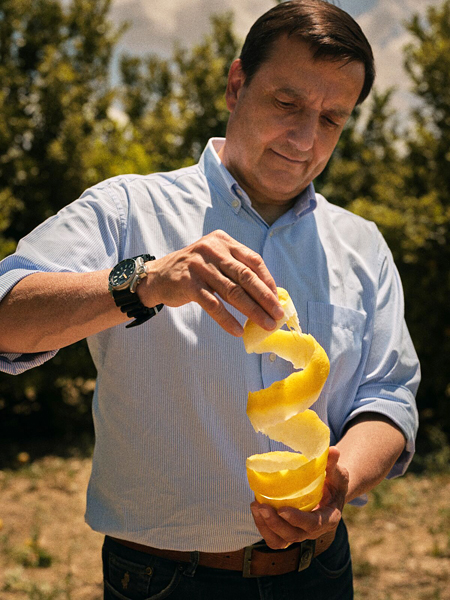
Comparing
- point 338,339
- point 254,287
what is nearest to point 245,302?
point 254,287

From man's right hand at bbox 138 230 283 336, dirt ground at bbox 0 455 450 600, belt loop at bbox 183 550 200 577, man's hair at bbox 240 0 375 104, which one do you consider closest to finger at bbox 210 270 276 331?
man's right hand at bbox 138 230 283 336

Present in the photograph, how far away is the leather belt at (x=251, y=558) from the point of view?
190 centimetres

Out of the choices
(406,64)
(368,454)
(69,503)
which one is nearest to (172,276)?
(368,454)

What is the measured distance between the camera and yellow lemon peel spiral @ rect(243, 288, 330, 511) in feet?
4.86

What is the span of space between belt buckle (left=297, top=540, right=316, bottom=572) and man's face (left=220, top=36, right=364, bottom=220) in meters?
1.21

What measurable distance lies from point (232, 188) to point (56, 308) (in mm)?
857

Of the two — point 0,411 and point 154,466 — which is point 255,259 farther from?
point 0,411

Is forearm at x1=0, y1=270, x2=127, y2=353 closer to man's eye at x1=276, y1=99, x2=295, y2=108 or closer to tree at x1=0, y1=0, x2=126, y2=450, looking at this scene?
man's eye at x1=276, y1=99, x2=295, y2=108

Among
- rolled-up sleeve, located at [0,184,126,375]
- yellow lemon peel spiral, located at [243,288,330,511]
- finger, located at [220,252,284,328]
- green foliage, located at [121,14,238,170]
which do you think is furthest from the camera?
green foliage, located at [121,14,238,170]

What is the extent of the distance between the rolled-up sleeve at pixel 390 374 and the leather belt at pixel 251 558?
1.59ft

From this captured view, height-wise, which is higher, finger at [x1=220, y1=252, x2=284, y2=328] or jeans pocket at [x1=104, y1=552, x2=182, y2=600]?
finger at [x1=220, y1=252, x2=284, y2=328]

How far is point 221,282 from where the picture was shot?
1396 millimetres

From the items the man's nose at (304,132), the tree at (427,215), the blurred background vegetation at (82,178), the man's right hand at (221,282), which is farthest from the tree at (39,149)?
the man's right hand at (221,282)

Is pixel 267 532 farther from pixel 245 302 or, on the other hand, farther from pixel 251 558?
pixel 245 302
